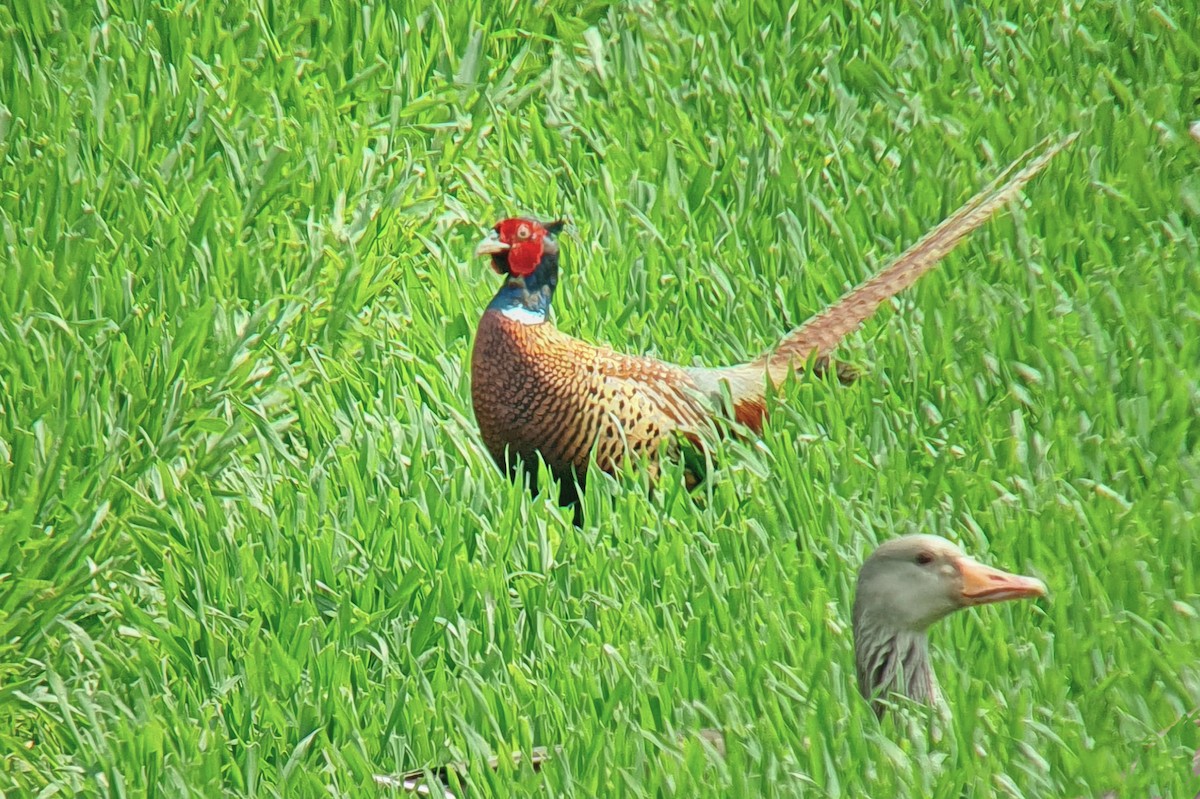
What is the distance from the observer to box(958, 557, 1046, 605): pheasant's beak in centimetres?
299

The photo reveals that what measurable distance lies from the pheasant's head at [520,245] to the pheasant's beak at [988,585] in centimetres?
158

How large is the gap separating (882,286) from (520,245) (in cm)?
96

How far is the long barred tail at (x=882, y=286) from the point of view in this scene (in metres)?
4.34

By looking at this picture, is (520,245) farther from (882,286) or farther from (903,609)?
(903,609)

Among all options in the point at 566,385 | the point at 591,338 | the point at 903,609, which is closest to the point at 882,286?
the point at 591,338

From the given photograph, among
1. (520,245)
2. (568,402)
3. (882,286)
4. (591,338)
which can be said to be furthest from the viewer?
(591,338)

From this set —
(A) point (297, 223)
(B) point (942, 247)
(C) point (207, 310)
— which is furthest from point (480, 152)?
(B) point (942, 247)

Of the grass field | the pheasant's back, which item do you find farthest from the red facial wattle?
the grass field

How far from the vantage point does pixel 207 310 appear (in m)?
4.51

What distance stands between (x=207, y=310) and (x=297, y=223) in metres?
0.73

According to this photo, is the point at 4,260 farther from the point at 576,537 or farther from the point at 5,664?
the point at 576,537

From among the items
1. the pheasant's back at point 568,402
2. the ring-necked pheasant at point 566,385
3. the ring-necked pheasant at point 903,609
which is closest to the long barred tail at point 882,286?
the ring-necked pheasant at point 566,385

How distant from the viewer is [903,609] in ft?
10.0

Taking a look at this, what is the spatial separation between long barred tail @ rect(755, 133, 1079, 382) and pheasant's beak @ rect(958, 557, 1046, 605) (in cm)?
129
